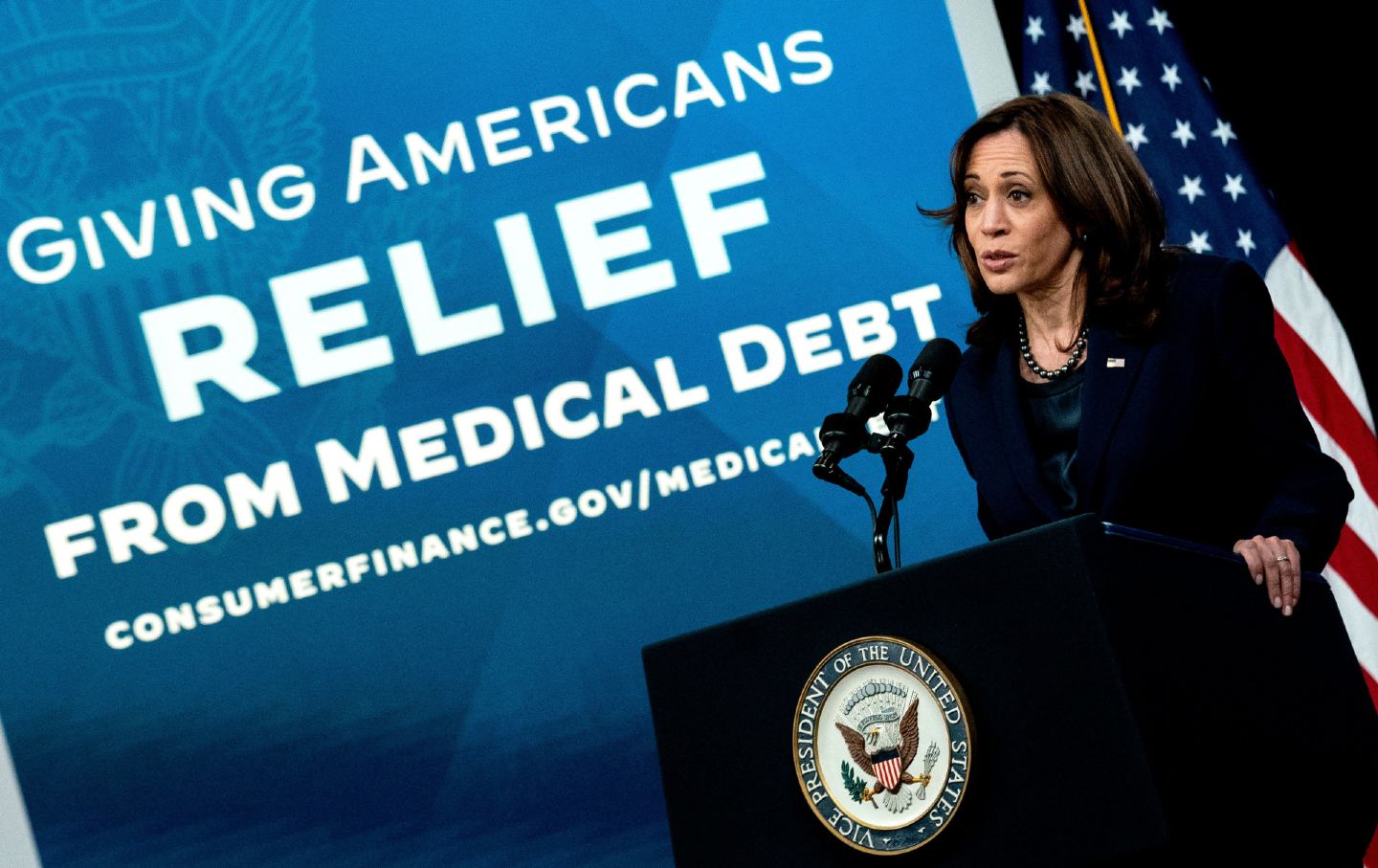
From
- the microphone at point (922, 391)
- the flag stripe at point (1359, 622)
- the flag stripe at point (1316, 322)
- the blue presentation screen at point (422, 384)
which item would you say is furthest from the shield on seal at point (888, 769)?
the flag stripe at point (1316, 322)

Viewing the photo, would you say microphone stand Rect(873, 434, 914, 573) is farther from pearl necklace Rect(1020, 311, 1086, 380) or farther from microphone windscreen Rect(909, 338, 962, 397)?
pearl necklace Rect(1020, 311, 1086, 380)

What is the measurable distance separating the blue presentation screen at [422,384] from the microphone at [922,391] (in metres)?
1.64

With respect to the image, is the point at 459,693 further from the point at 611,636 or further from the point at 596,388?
the point at 596,388

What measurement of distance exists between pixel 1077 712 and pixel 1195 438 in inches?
22.4

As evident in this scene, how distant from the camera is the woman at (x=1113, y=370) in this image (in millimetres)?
1667

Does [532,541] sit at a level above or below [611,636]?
above

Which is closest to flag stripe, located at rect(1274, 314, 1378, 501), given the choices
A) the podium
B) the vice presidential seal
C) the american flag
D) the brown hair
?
the american flag

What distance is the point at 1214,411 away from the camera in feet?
5.61

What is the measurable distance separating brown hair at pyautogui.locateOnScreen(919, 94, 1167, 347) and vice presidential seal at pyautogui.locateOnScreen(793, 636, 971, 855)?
24.4 inches

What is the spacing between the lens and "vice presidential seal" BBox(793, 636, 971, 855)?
4.24ft

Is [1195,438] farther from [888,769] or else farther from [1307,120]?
[1307,120]

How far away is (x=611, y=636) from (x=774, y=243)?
3.29 feet

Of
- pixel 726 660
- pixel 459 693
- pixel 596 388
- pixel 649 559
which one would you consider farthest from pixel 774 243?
pixel 726 660

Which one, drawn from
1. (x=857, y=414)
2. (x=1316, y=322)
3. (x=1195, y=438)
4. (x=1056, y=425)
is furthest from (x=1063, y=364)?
(x=1316, y=322)
